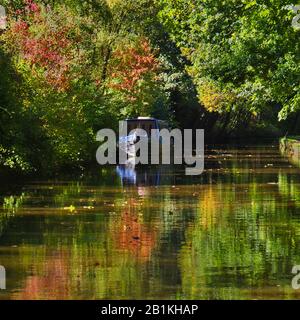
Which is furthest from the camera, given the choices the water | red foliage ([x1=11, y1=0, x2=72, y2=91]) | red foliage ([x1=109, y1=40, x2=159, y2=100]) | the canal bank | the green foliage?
red foliage ([x1=109, y1=40, x2=159, y2=100])

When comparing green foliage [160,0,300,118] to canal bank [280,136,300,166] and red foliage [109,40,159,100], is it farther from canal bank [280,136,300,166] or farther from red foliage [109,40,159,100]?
red foliage [109,40,159,100]

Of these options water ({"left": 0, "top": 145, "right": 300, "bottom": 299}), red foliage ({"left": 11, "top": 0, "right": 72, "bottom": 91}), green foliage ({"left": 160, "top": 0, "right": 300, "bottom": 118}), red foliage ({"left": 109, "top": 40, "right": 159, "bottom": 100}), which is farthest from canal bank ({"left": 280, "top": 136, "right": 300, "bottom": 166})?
water ({"left": 0, "top": 145, "right": 300, "bottom": 299})

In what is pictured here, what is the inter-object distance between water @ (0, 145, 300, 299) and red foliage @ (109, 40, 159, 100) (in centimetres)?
2707

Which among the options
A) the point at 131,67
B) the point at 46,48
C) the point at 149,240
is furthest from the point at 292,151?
the point at 149,240

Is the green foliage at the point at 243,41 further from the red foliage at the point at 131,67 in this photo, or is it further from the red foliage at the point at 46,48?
the red foliage at the point at 131,67

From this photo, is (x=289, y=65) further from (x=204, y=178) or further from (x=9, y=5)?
(x=9, y=5)

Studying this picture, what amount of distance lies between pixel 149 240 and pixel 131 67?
43.5 metres

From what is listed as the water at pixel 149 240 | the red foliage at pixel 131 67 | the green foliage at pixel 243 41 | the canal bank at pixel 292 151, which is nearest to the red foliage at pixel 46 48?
the green foliage at pixel 243 41

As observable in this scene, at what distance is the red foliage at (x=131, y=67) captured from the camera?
60.0 m

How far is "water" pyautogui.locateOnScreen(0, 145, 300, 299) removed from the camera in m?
14.2

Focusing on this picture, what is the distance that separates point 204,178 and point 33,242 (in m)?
19.3

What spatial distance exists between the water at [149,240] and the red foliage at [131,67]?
27.1 m

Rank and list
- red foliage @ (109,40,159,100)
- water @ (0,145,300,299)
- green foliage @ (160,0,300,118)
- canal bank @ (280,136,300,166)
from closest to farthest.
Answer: water @ (0,145,300,299)
green foliage @ (160,0,300,118)
canal bank @ (280,136,300,166)
red foliage @ (109,40,159,100)

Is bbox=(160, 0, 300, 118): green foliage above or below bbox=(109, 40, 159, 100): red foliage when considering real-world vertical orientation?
below
